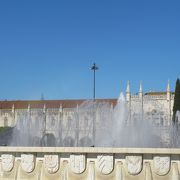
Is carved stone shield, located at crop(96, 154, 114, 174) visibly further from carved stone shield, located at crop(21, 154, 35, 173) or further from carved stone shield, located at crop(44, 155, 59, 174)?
carved stone shield, located at crop(21, 154, 35, 173)

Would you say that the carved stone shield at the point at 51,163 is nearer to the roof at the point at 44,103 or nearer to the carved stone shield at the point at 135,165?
the carved stone shield at the point at 135,165

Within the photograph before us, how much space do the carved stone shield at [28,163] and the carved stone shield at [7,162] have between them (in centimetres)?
32

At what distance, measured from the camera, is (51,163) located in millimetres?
8977

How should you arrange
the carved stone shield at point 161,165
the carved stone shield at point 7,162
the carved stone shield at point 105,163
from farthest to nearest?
1. the carved stone shield at point 7,162
2. the carved stone shield at point 105,163
3. the carved stone shield at point 161,165

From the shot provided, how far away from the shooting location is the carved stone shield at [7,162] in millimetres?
9359

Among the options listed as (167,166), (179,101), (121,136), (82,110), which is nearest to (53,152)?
(167,166)

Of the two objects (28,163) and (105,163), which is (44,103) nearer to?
(28,163)

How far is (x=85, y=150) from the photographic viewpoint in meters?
8.62

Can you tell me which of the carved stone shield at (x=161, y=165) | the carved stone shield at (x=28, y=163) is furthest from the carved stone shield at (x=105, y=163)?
the carved stone shield at (x=28, y=163)

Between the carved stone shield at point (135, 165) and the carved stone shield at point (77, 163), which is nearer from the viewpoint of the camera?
the carved stone shield at point (135, 165)

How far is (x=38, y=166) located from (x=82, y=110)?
5162cm

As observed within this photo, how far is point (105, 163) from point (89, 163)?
1.24ft

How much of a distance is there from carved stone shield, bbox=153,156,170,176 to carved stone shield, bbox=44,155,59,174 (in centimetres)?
219

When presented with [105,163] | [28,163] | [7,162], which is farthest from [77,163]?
[7,162]
